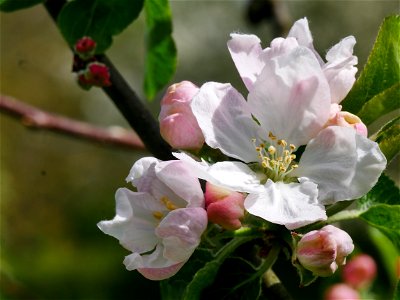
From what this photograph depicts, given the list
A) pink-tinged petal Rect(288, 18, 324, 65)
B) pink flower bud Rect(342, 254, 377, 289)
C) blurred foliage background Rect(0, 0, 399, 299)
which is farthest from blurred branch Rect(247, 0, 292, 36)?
pink-tinged petal Rect(288, 18, 324, 65)

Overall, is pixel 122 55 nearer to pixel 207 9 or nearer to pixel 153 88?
pixel 207 9

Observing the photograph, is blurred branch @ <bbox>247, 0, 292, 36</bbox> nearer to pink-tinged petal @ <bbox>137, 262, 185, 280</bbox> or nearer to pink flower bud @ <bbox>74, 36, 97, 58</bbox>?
pink flower bud @ <bbox>74, 36, 97, 58</bbox>

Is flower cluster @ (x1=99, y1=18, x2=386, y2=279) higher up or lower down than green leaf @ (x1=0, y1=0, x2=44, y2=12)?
lower down

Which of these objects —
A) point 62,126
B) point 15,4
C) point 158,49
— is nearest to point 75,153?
point 62,126

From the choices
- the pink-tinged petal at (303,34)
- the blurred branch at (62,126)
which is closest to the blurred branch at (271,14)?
the blurred branch at (62,126)

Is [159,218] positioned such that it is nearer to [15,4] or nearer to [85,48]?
[85,48]

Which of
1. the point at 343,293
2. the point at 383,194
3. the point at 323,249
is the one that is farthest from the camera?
the point at 343,293
